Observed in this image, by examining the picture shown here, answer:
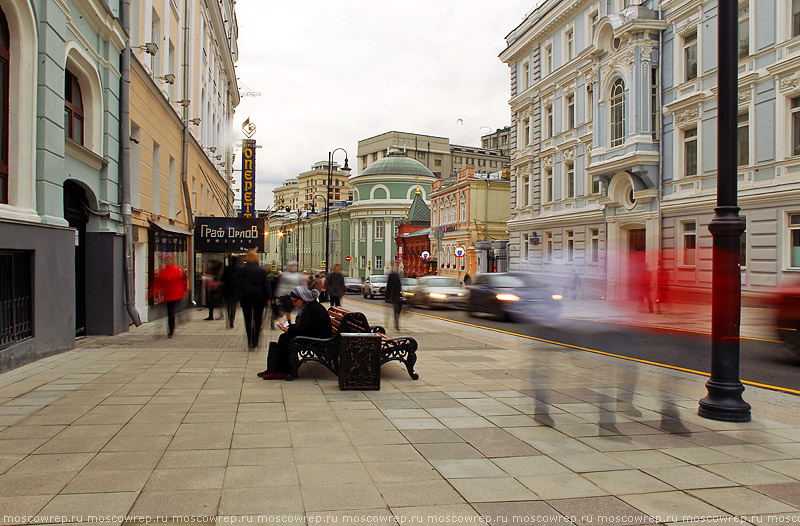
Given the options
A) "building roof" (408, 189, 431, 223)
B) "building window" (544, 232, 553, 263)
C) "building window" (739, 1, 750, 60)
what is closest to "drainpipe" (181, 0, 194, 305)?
"building window" (739, 1, 750, 60)

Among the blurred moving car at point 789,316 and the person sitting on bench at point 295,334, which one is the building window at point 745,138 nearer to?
the blurred moving car at point 789,316

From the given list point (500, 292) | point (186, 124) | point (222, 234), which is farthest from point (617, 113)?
point (186, 124)

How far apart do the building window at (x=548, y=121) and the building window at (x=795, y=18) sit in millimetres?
16650

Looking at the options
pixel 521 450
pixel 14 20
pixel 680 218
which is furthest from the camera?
pixel 680 218

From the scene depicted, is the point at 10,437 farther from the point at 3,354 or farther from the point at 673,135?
the point at 673,135

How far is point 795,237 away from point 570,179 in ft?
49.4

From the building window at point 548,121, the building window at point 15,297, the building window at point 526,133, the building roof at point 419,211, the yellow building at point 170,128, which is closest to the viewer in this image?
the building window at point 15,297

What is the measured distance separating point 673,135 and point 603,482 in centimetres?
2409

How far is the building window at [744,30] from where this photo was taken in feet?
70.9

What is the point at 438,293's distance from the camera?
987 inches

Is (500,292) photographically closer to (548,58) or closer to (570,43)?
(570,43)

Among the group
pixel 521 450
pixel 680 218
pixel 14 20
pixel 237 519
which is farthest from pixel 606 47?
pixel 237 519

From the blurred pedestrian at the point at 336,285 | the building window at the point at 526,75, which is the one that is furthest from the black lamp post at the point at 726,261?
the building window at the point at 526,75

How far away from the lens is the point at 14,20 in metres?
9.27
